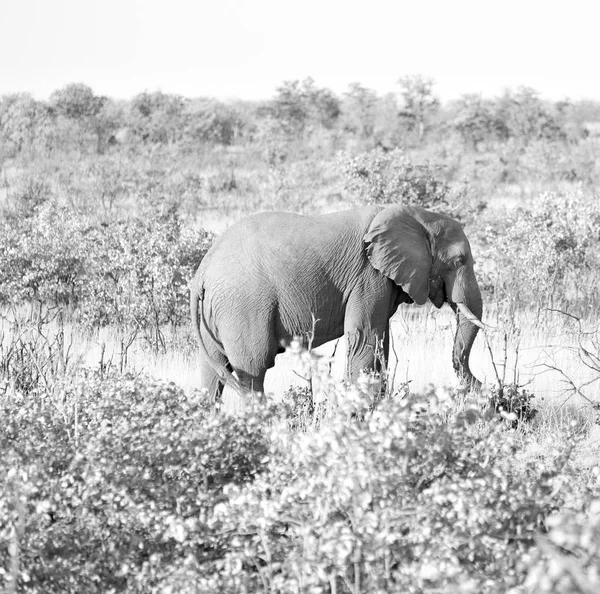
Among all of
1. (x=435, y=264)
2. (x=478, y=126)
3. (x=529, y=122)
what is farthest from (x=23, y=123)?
(x=435, y=264)

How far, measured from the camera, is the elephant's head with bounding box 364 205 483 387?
7.42 metres

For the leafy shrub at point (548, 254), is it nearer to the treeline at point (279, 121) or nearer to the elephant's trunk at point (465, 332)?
the elephant's trunk at point (465, 332)

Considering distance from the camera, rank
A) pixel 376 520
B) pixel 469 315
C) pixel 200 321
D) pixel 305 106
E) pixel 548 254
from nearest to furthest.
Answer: pixel 376 520
pixel 200 321
pixel 469 315
pixel 548 254
pixel 305 106

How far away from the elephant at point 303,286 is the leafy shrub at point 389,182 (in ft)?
30.7

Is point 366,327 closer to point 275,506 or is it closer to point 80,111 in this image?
point 275,506

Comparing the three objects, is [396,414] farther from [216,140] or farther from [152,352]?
[216,140]

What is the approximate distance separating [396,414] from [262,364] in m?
3.32

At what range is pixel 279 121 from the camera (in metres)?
41.8

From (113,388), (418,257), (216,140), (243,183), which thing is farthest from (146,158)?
(113,388)

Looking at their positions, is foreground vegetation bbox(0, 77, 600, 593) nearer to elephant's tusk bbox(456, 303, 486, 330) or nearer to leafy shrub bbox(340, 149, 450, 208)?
leafy shrub bbox(340, 149, 450, 208)

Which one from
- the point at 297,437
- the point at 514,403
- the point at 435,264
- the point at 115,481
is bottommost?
the point at 514,403

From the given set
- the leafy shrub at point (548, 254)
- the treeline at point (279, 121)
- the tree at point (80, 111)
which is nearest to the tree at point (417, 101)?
the treeline at point (279, 121)

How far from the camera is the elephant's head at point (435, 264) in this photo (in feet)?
24.3

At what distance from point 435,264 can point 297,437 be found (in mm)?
3913
